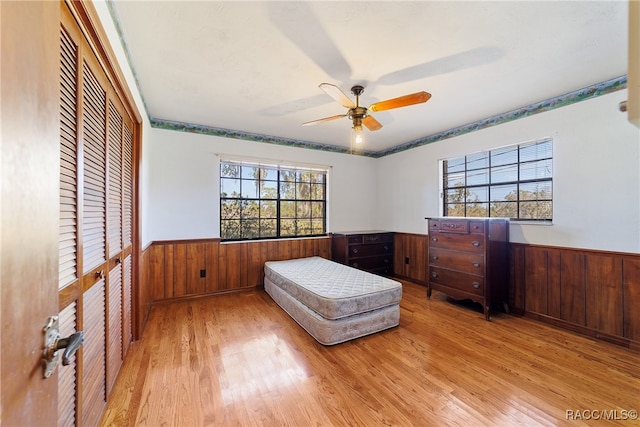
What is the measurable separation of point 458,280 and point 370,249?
1602 millimetres

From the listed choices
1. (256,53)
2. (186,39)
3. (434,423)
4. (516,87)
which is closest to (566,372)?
(434,423)

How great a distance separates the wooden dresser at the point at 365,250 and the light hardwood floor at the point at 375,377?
1.68m

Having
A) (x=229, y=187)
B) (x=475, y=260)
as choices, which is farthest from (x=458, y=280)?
(x=229, y=187)

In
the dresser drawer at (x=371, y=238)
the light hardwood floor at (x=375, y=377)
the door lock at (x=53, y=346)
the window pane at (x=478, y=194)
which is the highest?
the window pane at (x=478, y=194)

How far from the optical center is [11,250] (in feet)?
1.66

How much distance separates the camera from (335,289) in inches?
108

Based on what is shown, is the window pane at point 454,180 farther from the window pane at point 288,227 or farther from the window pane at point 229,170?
the window pane at point 229,170

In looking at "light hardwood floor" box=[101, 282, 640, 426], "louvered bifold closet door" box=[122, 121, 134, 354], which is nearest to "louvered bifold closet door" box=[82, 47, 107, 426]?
"light hardwood floor" box=[101, 282, 640, 426]

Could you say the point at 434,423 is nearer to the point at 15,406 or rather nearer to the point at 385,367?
the point at 385,367

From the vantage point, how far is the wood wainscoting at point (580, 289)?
2.44 metres

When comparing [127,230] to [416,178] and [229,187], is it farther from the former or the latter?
[416,178]

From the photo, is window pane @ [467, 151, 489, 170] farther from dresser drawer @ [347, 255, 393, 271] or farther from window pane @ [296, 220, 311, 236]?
window pane @ [296, 220, 311, 236]

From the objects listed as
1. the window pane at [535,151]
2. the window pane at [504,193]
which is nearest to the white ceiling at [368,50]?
the window pane at [535,151]

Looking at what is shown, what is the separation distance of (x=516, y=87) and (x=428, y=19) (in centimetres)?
156
